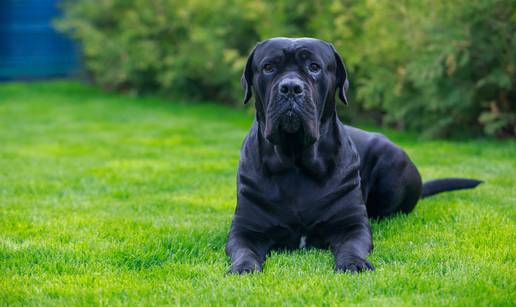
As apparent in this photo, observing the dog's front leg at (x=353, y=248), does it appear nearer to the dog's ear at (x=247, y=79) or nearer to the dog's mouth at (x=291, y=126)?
the dog's mouth at (x=291, y=126)

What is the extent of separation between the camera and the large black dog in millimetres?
3715

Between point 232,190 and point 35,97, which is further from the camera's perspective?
point 35,97

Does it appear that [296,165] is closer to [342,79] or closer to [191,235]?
[342,79]

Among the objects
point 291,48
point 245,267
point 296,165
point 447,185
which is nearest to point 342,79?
point 291,48

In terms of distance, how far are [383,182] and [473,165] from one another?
2.32 metres

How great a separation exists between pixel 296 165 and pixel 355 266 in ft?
2.41

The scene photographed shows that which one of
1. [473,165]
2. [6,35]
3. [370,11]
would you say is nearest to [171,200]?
[473,165]

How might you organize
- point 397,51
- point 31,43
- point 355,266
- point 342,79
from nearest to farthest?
point 355,266 < point 342,79 < point 397,51 < point 31,43

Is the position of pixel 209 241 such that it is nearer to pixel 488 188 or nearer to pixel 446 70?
pixel 488 188

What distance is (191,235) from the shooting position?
4.32 meters

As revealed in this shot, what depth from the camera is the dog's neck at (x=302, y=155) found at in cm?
389

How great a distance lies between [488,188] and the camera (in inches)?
220

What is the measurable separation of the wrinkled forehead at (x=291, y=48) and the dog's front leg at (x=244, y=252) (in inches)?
38.5

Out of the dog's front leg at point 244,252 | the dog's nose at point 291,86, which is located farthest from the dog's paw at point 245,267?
the dog's nose at point 291,86
